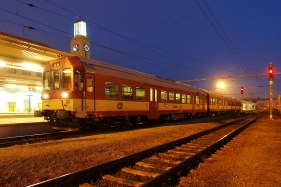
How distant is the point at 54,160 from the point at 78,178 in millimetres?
1999

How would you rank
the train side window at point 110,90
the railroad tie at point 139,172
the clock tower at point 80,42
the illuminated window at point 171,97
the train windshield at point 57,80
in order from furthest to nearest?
the clock tower at point 80,42 → the illuminated window at point 171,97 → the train side window at point 110,90 → the train windshield at point 57,80 → the railroad tie at point 139,172

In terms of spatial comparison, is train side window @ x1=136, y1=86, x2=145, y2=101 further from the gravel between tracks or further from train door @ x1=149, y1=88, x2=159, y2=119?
the gravel between tracks

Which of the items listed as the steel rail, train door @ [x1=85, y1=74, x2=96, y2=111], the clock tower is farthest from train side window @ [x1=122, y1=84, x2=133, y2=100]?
the clock tower

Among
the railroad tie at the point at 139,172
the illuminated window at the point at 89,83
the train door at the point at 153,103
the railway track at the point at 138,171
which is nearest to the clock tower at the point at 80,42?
the train door at the point at 153,103

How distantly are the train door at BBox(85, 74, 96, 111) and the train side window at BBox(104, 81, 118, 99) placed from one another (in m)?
0.96

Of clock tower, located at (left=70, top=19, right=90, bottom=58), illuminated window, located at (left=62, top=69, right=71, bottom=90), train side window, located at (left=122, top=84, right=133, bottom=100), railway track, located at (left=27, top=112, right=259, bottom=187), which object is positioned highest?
clock tower, located at (left=70, top=19, right=90, bottom=58)

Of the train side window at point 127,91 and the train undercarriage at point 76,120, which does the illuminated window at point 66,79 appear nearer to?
the train undercarriage at point 76,120

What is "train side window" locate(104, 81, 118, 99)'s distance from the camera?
511 inches

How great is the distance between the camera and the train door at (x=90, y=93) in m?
11.9

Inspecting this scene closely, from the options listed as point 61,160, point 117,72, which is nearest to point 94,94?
point 117,72

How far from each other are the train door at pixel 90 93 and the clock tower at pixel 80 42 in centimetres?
4112

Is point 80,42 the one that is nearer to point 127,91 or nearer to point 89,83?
point 127,91

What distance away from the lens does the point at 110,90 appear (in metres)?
13.3

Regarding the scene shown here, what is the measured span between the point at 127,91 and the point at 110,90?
5.20 feet
